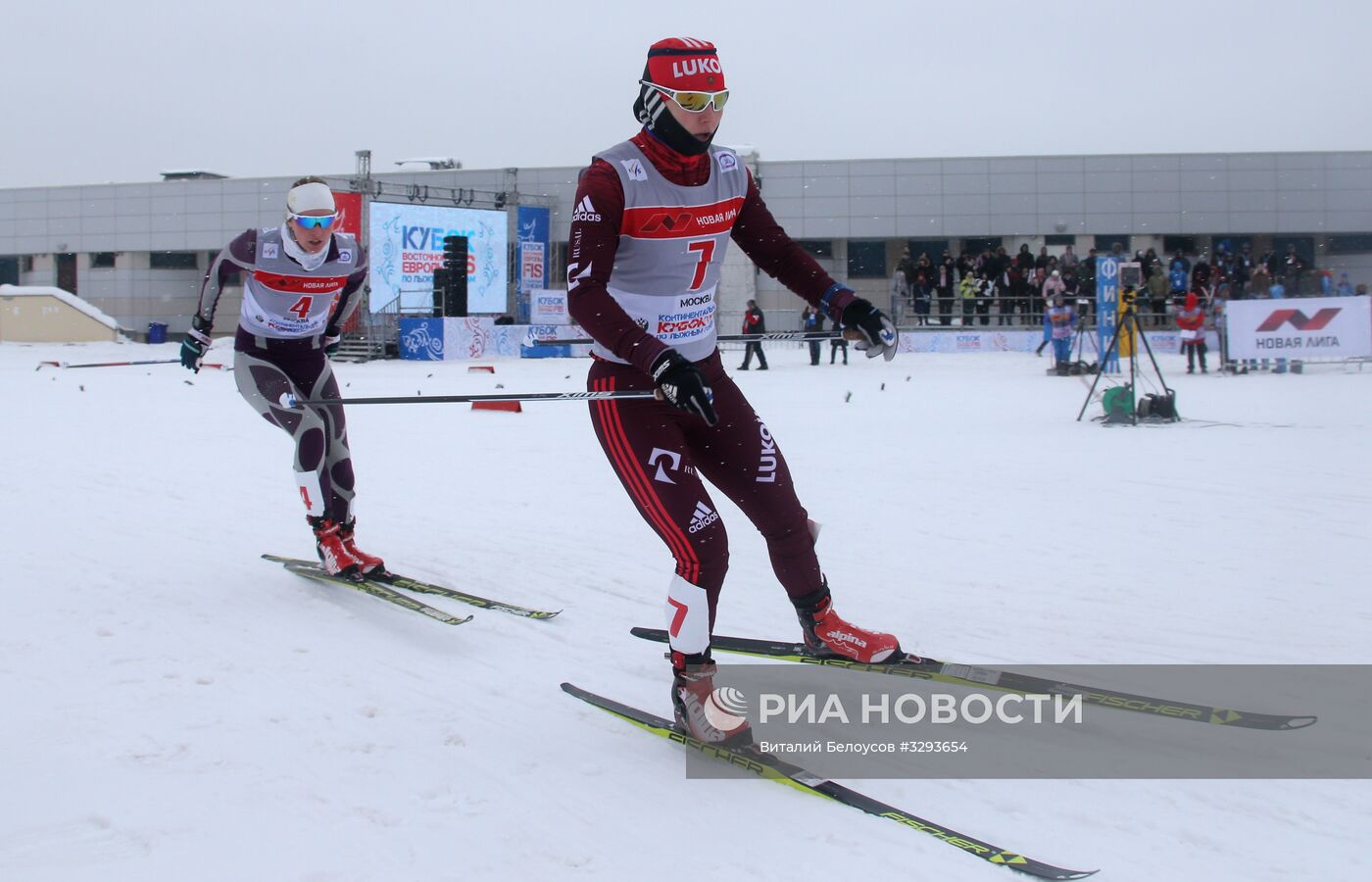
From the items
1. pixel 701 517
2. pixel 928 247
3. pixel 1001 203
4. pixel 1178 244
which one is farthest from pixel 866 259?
pixel 701 517

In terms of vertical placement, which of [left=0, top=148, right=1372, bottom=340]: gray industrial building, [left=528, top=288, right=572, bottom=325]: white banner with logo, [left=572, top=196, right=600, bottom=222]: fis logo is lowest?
[left=572, top=196, right=600, bottom=222]: fis logo

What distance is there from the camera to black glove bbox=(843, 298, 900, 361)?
3785mm

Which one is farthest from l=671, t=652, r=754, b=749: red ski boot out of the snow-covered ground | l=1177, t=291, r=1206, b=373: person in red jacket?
l=1177, t=291, r=1206, b=373: person in red jacket

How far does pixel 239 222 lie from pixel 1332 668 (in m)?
41.7

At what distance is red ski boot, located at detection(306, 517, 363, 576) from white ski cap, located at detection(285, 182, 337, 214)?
5.07ft

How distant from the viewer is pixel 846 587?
541 cm

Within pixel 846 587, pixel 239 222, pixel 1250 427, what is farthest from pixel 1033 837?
pixel 239 222

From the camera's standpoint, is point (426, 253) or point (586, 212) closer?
point (586, 212)

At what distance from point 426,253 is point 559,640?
1115 inches

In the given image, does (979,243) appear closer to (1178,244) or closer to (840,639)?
(1178,244)

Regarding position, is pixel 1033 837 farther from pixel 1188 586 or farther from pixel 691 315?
pixel 1188 586

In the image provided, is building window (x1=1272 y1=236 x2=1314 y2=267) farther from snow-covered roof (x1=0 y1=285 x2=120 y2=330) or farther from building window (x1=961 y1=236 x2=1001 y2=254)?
snow-covered roof (x1=0 y1=285 x2=120 y2=330)

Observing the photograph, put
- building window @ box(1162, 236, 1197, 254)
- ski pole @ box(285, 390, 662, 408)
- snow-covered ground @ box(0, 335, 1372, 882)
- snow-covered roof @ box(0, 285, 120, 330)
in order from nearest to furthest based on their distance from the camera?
snow-covered ground @ box(0, 335, 1372, 882) → ski pole @ box(285, 390, 662, 408) → snow-covered roof @ box(0, 285, 120, 330) → building window @ box(1162, 236, 1197, 254)

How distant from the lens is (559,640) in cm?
462
